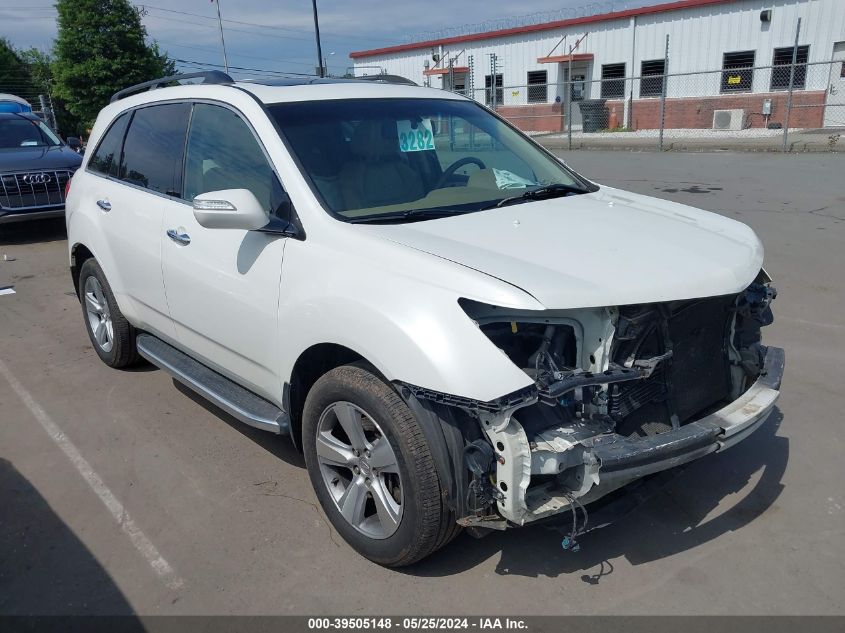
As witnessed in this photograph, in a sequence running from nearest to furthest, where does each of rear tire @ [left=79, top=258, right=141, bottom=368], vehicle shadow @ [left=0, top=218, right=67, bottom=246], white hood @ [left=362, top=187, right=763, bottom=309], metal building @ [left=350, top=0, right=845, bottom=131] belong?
white hood @ [left=362, top=187, right=763, bottom=309] → rear tire @ [left=79, top=258, right=141, bottom=368] → vehicle shadow @ [left=0, top=218, right=67, bottom=246] → metal building @ [left=350, top=0, right=845, bottom=131]

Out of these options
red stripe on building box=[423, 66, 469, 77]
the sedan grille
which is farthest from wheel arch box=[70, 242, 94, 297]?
red stripe on building box=[423, 66, 469, 77]

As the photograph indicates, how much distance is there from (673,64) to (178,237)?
2794 centimetres

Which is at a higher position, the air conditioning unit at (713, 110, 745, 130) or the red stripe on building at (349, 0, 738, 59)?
the red stripe on building at (349, 0, 738, 59)

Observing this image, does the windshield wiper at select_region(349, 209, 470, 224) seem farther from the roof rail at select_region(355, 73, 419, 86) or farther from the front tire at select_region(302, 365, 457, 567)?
the roof rail at select_region(355, 73, 419, 86)

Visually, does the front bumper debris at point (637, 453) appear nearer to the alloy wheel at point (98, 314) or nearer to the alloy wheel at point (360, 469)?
the alloy wheel at point (360, 469)

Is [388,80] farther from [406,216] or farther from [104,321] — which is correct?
[104,321]

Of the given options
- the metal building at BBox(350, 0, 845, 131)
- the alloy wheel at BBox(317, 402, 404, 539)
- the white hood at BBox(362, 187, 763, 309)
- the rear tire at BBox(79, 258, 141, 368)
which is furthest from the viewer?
the metal building at BBox(350, 0, 845, 131)

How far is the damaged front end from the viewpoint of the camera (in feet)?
8.09

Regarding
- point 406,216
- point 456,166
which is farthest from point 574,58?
point 406,216

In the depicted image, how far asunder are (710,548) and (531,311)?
1428 mm

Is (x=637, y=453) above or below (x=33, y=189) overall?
below

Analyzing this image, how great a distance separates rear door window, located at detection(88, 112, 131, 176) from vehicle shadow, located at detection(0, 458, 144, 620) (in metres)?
2.35

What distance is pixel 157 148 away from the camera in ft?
14.3

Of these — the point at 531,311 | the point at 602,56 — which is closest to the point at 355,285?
the point at 531,311
